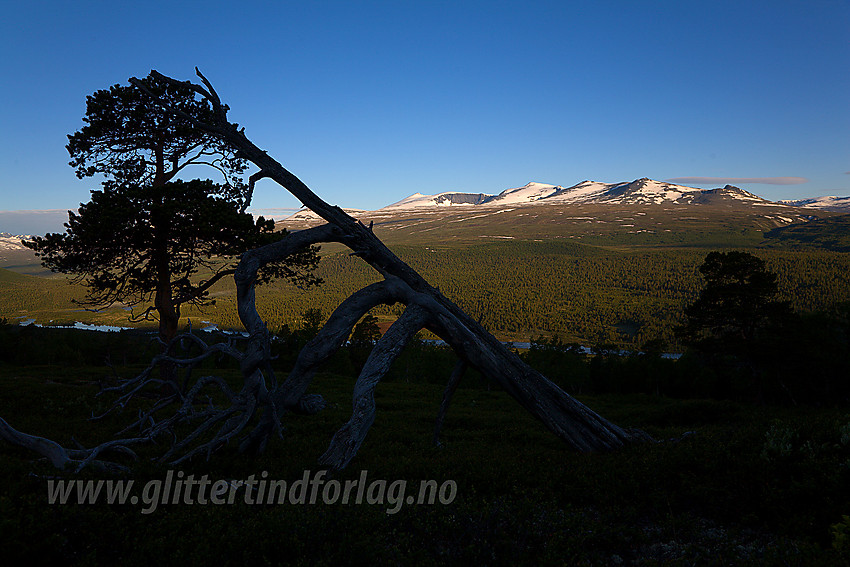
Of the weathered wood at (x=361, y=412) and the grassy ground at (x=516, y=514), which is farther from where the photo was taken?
the weathered wood at (x=361, y=412)

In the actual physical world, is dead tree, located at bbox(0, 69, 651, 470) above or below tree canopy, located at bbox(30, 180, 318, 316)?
below

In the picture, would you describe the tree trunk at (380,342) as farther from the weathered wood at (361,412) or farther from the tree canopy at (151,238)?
the tree canopy at (151,238)

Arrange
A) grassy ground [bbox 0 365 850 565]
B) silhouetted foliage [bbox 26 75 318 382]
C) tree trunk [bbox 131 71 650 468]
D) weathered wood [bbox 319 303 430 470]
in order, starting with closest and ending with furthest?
grassy ground [bbox 0 365 850 565]
weathered wood [bbox 319 303 430 470]
tree trunk [bbox 131 71 650 468]
silhouetted foliage [bbox 26 75 318 382]

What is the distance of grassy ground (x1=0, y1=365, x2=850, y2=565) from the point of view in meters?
5.33

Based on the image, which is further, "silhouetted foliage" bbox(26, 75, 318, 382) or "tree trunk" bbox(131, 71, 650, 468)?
"silhouetted foliage" bbox(26, 75, 318, 382)

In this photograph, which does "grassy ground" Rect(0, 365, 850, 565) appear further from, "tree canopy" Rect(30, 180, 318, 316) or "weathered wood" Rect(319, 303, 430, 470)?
"tree canopy" Rect(30, 180, 318, 316)

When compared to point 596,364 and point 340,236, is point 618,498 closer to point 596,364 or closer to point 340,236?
point 340,236

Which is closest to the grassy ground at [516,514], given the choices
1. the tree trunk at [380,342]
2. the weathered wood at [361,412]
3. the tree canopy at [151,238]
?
the weathered wood at [361,412]

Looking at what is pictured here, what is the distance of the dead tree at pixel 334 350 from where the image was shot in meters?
8.35

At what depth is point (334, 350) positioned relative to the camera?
29.6ft

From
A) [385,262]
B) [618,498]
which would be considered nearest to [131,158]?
[385,262]

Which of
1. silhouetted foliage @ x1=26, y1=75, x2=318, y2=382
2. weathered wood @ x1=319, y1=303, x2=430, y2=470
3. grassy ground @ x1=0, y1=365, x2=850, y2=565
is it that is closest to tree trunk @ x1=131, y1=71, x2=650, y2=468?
weathered wood @ x1=319, y1=303, x2=430, y2=470

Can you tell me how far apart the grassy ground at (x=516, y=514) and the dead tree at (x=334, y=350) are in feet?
2.29

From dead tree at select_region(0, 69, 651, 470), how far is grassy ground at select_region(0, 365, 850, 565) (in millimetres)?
697
